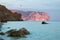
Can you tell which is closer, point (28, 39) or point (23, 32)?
point (28, 39)

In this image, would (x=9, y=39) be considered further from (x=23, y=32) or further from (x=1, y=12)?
(x=1, y=12)

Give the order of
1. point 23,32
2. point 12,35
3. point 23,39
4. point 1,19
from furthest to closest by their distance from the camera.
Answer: point 1,19
point 23,32
point 12,35
point 23,39

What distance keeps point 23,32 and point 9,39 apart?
835 cm

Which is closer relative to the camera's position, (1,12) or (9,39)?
(9,39)

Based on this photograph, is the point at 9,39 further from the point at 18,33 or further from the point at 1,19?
the point at 1,19

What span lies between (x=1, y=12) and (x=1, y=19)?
55.0 feet

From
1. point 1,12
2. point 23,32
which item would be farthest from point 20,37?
point 1,12

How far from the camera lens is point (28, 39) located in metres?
52.0

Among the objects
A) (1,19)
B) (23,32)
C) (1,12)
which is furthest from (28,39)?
(1,12)

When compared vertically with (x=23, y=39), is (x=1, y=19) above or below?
below

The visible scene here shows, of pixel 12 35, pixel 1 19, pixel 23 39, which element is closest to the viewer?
pixel 23 39

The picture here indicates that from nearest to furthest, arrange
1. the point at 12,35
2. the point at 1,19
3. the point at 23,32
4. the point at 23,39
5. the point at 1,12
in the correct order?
the point at 23,39, the point at 12,35, the point at 23,32, the point at 1,19, the point at 1,12

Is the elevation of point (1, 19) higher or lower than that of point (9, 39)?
lower

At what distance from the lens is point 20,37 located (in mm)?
52062
